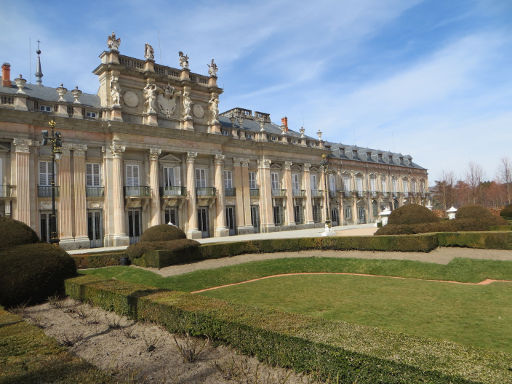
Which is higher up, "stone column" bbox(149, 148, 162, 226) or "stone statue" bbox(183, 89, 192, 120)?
"stone statue" bbox(183, 89, 192, 120)

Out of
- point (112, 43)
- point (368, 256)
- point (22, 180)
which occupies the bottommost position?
point (368, 256)

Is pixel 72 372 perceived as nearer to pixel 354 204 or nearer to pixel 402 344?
pixel 402 344

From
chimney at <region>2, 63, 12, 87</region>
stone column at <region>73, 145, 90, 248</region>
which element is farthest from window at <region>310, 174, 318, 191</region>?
chimney at <region>2, 63, 12, 87</region>

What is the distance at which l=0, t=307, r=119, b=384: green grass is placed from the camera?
15.9 ft

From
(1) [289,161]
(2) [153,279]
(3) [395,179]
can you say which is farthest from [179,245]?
(3) [395,179]

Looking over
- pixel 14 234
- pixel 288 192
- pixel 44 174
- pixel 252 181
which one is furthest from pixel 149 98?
pixel 14 234

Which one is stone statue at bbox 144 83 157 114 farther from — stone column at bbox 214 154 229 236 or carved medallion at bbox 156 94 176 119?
stone column at bbox 214 154 229 236

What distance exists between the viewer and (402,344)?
498 cm

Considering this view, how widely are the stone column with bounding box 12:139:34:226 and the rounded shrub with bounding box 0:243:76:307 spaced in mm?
15011

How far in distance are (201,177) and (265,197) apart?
8.06 meters

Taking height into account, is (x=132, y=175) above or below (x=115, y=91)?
below

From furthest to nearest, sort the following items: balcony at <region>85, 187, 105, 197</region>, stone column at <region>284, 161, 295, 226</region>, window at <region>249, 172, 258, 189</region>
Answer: stone column at <region>284, 161, 295, 226</region> < window at <region>249, 172, 258, 189</region> < balcony at <region>85, 187, 105, 197</region>

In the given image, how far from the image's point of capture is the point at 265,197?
39.7 meters

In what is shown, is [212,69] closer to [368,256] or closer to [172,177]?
[172,177]
